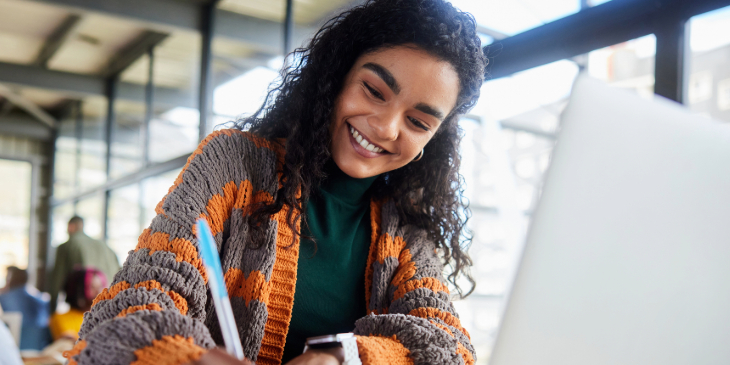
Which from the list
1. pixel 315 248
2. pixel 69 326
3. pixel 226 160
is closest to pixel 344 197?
pixel 315 248

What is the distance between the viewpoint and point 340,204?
0.96m

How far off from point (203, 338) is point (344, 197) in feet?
1.57

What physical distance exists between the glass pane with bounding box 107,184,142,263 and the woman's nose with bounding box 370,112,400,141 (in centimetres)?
477

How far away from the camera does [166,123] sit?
15.8 feet

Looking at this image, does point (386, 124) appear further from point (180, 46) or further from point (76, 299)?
point (180, 46)

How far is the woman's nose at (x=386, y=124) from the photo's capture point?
2.79ft

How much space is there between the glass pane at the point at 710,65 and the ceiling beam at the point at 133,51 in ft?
13.8

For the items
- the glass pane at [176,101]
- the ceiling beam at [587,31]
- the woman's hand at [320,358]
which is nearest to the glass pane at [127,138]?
the glass pane at [176,101]

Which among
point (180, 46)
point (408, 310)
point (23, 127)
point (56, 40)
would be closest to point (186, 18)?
point (180, 46)

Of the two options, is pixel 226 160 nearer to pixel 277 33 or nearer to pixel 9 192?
pixel 277 33

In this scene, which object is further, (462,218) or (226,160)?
(462,218)

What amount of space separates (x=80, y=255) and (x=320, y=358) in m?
5.02

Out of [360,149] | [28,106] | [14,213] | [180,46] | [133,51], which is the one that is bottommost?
[14,213]

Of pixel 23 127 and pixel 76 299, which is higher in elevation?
pixel 23 127
